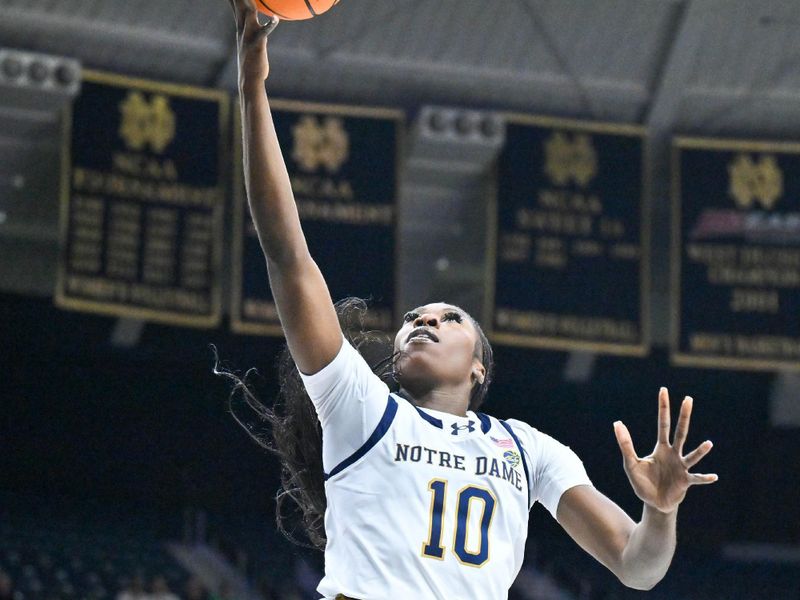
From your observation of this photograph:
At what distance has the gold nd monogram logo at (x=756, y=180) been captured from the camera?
15.4 metres

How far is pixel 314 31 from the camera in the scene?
15.8 metres

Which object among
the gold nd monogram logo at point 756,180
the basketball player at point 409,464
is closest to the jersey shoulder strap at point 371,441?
the basketball player at point 409,464

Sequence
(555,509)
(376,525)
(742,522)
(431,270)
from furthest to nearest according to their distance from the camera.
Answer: (742,522) → (431,270) → (555,509) → (376,525)

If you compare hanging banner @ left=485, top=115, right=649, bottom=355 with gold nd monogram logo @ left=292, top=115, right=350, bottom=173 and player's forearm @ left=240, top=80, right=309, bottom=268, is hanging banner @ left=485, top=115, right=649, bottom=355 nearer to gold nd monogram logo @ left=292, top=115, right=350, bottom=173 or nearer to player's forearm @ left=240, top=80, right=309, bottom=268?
gold nd monogram logo @ left=292, top=115, right=350, bottom=173

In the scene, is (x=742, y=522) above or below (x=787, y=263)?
below

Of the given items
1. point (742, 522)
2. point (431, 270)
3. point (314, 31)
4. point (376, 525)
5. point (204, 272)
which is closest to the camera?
point (376, 525)

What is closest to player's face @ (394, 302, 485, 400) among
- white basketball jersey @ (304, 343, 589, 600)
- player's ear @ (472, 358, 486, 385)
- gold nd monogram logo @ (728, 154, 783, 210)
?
player's ear @ (472, 358, 486, 385)

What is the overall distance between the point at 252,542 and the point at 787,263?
32.1 feet

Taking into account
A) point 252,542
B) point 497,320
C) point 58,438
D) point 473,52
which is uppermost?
point 473,52

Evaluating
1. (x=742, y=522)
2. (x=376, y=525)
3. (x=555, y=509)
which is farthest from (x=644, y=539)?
(x=742, y=522)

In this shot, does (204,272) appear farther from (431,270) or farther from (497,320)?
(431,270)

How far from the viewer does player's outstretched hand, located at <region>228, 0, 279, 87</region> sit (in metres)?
3.68

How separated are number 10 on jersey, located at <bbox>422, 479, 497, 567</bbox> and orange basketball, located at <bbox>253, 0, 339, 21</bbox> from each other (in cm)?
157

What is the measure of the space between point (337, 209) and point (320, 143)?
29.1 inches
